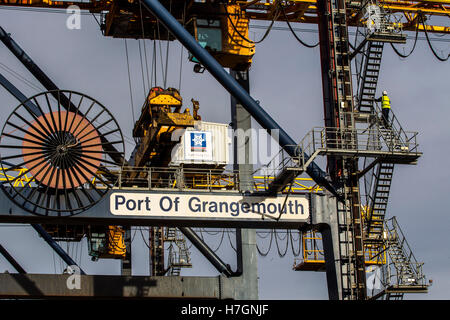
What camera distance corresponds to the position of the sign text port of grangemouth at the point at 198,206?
34344 mm

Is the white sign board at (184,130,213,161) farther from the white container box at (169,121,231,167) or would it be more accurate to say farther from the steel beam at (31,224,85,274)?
the steel beam at (31,224,85,274)

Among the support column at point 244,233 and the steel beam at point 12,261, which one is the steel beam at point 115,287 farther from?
the steel beam at point 12,261

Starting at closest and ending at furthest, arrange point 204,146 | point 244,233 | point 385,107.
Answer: point 385,107 → point 204,146 → point 244,233

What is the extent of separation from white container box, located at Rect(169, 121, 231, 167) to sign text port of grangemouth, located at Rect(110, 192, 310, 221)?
17.4ft

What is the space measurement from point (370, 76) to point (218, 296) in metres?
13.9

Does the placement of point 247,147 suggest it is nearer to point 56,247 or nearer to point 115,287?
point 115,287

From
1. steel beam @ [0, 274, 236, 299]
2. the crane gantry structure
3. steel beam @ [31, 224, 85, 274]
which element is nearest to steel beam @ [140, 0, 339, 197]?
the crane gantry structure

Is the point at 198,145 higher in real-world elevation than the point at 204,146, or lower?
lower

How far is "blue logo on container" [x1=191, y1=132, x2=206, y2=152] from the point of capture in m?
40.3

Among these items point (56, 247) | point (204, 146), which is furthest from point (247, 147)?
point (56, 247)

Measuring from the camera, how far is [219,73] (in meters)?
37.4

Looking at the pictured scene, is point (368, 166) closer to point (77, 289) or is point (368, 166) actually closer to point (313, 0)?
point (313, 0)

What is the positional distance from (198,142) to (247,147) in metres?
2.50
